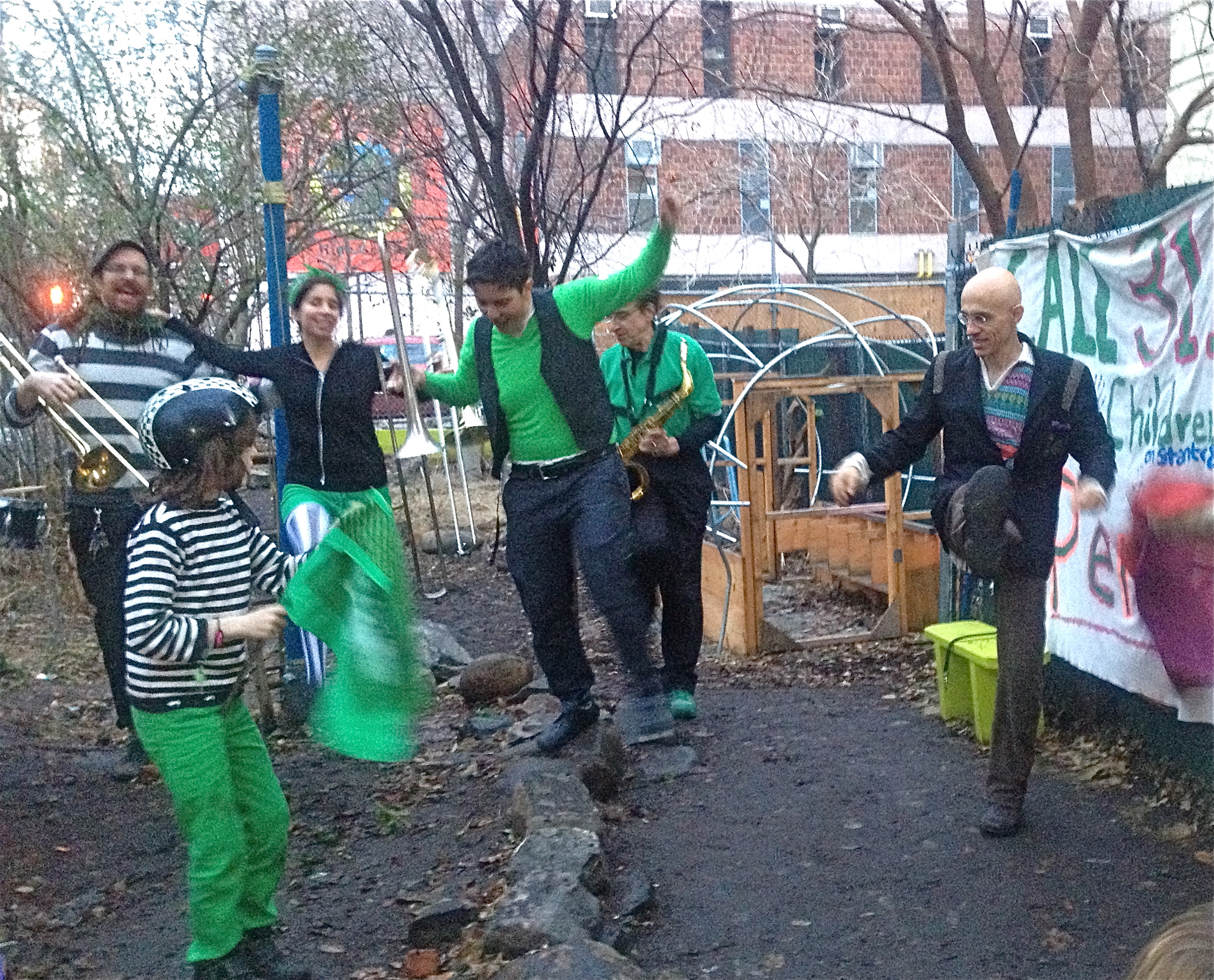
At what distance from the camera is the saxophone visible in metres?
5.43

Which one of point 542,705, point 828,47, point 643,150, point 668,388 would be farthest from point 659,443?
point 643,150

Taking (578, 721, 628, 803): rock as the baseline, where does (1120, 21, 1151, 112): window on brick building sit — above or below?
above

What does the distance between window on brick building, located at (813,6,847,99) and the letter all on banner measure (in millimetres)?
4956

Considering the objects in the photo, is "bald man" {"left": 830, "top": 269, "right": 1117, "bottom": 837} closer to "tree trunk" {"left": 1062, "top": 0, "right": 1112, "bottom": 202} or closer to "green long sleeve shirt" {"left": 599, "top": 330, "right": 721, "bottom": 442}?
"green long sleeve shirt" {"left": 599, "top": 330, "right": 721, "bottom": 442}

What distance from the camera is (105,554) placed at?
195 inches

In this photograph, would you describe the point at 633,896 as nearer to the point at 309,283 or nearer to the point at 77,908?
the point at 77,908

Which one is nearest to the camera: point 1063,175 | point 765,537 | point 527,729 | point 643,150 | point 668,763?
point 668,763

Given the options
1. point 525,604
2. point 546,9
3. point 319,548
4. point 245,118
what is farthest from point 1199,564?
point 245,118

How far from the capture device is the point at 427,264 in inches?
513

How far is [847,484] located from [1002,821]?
4.01 feet

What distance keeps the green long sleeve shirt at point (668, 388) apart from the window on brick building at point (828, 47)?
500 cm

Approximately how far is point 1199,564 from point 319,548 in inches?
110

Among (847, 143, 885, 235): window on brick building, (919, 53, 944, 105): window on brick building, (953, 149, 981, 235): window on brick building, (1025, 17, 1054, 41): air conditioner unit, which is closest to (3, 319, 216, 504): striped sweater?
(1025, 17, 1054, 41): air conditioner unit

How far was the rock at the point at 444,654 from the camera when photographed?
24.7ft
